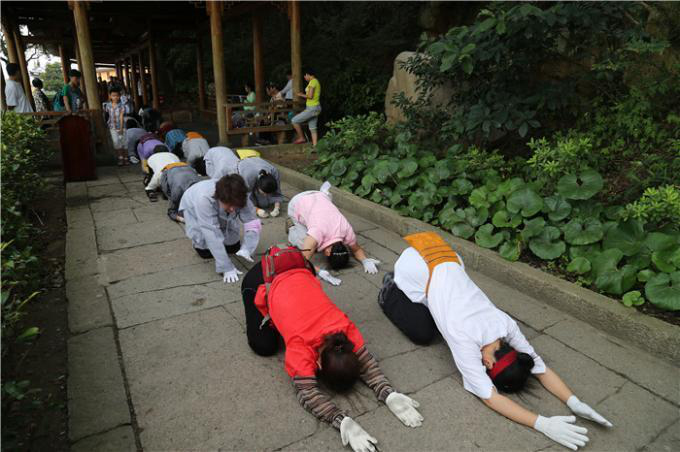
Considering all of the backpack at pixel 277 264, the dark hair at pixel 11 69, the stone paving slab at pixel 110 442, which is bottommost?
the stone paving slab at pixel 110 442

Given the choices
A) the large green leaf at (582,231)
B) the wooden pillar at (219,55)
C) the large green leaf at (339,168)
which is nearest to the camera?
the large green leaf at (582,231)

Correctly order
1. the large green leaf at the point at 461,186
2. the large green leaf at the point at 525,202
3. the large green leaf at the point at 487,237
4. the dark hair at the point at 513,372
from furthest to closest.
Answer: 1. the large green leaf at the point at 461,186
2. the large green leaf at the point at 487,237
3. the large green leaf at the point at 525,202
4. the dark hair at the point at 513,372

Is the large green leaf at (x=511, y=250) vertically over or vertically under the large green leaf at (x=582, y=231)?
under

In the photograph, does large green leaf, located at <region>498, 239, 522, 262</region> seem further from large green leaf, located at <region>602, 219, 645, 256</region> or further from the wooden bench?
the wooden bench

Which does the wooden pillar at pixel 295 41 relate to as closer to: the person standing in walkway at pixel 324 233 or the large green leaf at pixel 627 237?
the person standing in walkway at pixel 324 233

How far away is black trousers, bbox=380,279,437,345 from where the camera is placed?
9.64 feet

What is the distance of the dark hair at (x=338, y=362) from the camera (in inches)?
87.9

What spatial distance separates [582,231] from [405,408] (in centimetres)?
226

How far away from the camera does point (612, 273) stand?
10.6 feet

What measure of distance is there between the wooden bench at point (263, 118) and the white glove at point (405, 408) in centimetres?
708

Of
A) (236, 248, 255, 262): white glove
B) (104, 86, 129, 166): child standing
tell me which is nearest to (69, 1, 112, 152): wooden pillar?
(104, 86, 129, 166): child standing

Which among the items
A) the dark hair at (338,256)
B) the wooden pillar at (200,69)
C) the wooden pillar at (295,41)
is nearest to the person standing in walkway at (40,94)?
the wooden pillar at (200,69)

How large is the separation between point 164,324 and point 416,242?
1843mm

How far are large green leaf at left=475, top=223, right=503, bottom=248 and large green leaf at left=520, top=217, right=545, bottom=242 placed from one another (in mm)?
230
